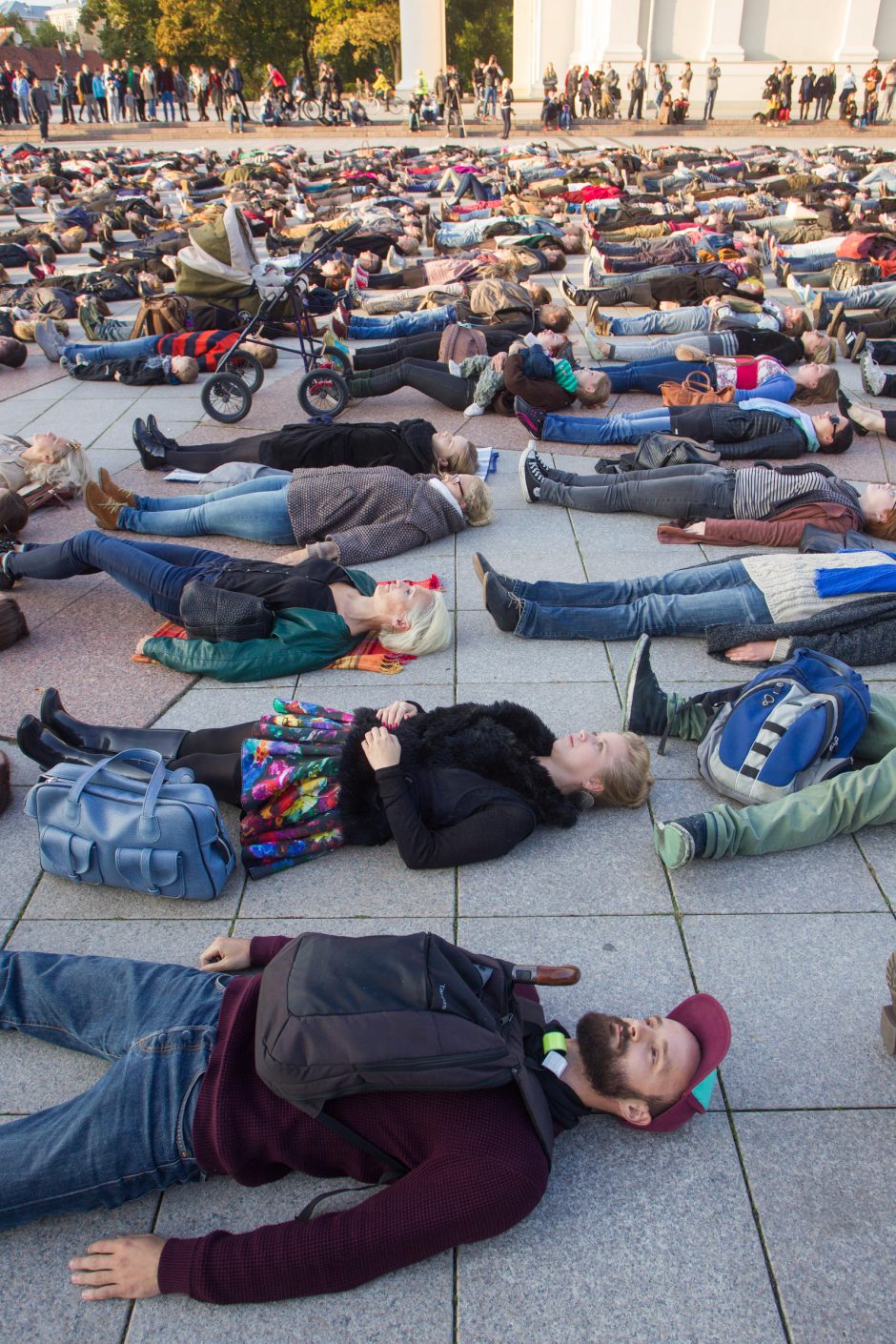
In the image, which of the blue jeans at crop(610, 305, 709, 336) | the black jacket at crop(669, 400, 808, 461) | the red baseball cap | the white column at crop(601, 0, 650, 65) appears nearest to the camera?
the red baseball cap

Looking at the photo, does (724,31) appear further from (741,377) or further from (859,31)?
(741,377)

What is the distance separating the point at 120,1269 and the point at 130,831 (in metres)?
1.30

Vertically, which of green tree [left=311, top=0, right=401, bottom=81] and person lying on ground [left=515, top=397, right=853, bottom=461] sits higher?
green tree [left=311, top=0, right=401, bottom=81]

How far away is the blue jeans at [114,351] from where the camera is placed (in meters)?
8.88

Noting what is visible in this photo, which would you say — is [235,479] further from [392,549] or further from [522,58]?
[522,58]

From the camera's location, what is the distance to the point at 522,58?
4122cm

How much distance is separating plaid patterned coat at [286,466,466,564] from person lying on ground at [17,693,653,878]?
2051 mm

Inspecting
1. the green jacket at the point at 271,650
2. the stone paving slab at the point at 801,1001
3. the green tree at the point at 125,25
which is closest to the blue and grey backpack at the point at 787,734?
the stone paving slab at the point at 801,1001

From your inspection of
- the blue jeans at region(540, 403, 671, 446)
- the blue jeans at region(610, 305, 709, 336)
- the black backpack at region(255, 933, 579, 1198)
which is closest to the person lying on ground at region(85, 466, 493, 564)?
the blue jeans at region(540, 403, 671, 446)

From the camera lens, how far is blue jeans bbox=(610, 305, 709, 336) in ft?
32.5

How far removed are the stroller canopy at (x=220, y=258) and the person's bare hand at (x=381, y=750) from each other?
22.3 feet

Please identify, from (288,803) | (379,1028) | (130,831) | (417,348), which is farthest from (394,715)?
(417,348)

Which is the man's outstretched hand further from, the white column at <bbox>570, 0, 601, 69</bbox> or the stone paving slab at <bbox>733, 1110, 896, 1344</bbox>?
the white column at <bbox>570, 0, 601, 69</bbox>

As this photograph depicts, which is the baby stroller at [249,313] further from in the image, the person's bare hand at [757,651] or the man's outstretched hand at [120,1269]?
the man's outstretched hand at [120,1269]
